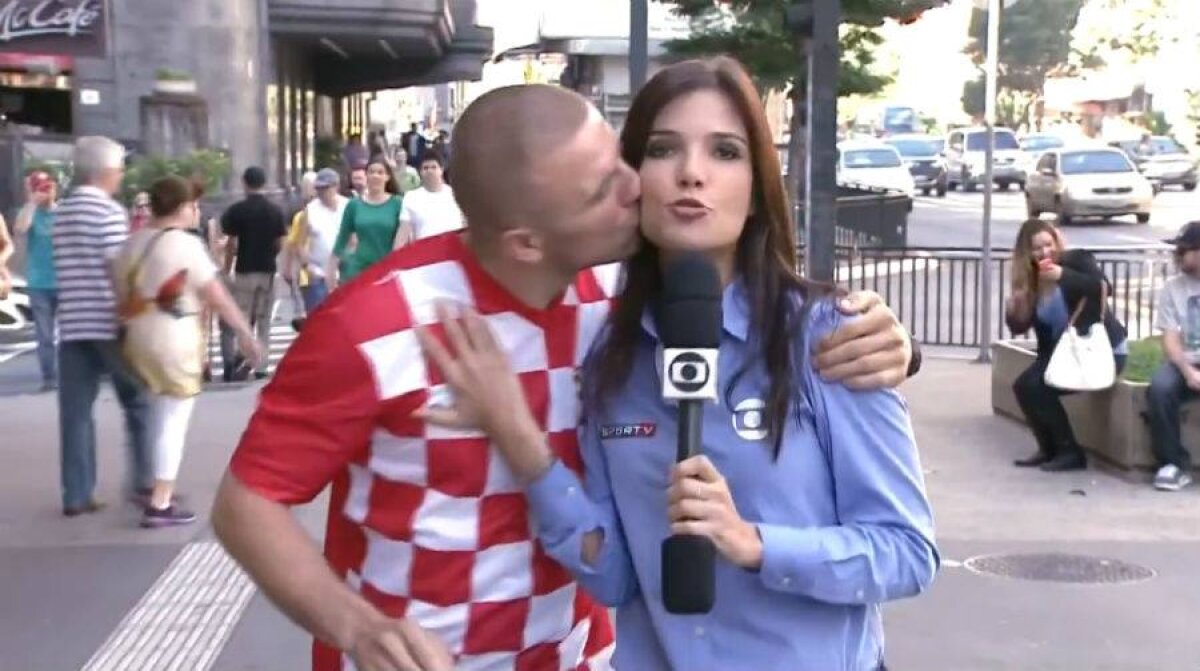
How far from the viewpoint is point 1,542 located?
8094 mm

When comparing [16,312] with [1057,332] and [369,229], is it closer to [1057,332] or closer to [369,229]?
[369,229]

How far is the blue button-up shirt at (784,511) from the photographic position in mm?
2309

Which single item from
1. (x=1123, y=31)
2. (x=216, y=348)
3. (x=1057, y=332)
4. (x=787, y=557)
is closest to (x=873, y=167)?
(x=216, y=348)

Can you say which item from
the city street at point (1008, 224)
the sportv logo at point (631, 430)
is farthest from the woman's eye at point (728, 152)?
the city street at point (1008, 224)

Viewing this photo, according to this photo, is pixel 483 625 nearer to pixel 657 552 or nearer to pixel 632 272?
pixel 657 552

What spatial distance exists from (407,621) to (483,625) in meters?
0.23

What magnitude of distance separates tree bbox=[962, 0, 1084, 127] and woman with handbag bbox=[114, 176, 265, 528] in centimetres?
7334

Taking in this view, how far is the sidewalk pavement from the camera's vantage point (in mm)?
6312

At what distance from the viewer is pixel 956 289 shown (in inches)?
773

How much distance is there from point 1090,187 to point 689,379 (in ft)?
108

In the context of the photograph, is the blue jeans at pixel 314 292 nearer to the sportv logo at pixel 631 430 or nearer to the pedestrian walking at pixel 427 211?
the pedestrian walking at pixel 427 211

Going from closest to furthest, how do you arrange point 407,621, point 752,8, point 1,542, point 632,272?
point 407,621
point 632,272
point 1,542
point 752,8

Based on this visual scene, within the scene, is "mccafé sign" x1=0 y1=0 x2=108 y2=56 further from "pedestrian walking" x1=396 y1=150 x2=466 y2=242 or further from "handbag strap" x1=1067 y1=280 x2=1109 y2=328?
"handbag strap" x1=1067 y1=280 x2=1109 y2=328

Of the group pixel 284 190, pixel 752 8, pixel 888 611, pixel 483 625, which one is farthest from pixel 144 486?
pixel 284 190
